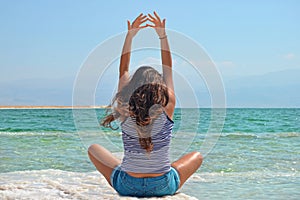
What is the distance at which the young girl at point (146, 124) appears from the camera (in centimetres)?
334

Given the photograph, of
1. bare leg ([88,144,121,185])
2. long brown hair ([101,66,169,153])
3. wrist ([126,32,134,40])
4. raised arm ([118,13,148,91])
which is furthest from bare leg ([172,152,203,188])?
wrist ([126,32,134,40])

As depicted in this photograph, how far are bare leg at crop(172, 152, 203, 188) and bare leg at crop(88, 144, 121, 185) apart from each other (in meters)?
0.50

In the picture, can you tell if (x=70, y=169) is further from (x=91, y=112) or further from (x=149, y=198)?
(x=149, y=198)

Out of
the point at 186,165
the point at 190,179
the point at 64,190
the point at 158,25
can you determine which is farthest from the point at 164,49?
the point at 190,179

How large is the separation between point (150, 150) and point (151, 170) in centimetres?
17

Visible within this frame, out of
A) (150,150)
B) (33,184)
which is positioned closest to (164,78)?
(150,150)

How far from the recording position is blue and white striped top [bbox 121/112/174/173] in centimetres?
337

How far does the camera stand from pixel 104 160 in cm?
374

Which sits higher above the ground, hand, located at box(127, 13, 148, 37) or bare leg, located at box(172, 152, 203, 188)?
hand, located at box(127, 13, 148, 37)

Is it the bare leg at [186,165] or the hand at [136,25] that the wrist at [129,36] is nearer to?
the hand at [136,25]

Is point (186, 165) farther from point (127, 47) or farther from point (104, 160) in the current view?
point (127, 47)

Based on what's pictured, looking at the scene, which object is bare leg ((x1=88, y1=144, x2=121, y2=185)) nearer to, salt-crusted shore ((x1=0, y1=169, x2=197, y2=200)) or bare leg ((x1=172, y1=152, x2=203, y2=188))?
salt-crusted shore ((x1=0, y1=169, x2=197, y2=200))

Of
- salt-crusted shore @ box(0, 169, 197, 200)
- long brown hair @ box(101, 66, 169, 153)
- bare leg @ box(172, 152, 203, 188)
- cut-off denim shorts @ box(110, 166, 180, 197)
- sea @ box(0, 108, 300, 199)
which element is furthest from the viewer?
sea @ box(0, 108, 300, 199)

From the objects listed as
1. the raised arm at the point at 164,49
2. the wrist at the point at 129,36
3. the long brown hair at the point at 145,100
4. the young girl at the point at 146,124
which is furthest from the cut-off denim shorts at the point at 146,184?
the wrist at the point at 129,36
